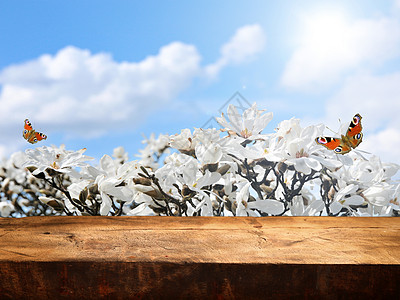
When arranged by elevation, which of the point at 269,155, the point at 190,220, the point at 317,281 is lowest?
the point at 317,281

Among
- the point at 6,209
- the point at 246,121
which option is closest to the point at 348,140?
the point at 246,121

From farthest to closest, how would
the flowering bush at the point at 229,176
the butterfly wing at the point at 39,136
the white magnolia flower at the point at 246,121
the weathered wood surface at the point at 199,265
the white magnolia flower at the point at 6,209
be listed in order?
1. the white magnolia flower at the point at 6,209
2. the butterfly wing at the point at 39,136
3. the white magnolia flower at the point at 246,121
4. the flowering bush at the point at 229,176
5. the weathered wood surface at the point at 199,265

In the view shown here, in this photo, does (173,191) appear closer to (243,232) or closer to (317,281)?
(243,232)

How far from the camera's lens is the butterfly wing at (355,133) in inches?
42.2

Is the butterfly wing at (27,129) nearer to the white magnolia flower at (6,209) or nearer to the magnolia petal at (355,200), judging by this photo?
the white magnolia flower at (6,209)

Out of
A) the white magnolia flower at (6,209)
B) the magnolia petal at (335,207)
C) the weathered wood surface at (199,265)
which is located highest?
the magnolia petal at (335,207)

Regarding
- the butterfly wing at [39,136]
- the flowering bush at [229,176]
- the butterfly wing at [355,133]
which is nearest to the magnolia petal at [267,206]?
the flowering bush at [229,176]

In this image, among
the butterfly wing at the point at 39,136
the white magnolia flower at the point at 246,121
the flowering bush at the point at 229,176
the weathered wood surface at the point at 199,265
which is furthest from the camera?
the butterfly wing at the point at 39,136

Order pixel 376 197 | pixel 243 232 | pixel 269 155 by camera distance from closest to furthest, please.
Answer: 1. pixel 243 232
2. pixel 269 155
3. pixel 376 197

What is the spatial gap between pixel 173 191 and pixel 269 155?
294 mm

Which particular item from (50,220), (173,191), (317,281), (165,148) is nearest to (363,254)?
(317,281)

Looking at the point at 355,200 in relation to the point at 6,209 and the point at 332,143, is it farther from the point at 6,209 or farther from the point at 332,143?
the point at 6,209

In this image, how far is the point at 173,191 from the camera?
111 cm

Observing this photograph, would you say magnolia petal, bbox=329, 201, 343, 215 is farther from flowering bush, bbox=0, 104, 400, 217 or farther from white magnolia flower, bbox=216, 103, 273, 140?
white magnolia flower, bbox=216, 103, 273, 140
